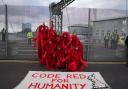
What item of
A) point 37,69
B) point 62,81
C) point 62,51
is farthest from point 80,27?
point 62,81

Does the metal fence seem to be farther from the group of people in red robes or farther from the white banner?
the white banner

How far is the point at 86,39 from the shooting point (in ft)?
37.8

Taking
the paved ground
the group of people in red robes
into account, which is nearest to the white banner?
the paved ground

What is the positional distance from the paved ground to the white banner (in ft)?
2.70

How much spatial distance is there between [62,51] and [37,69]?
1.12 m

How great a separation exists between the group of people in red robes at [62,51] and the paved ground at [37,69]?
0.39 meters

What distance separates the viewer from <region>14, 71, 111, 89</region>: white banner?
5617mm

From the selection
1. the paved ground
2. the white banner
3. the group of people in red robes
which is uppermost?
the group of people in red robes

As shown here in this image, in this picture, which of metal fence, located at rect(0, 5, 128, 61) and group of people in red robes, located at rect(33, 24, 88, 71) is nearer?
group of people in red robes, located at rect(33, 24, 88, 71)

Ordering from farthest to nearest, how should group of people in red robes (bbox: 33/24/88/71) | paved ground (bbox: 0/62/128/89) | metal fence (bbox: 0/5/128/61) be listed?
metal fence (bbox: 0/5/128/61)
group of people in red robes (bbox: 33/24/88/71)
paved ground (bbox: 0/62/128/89)

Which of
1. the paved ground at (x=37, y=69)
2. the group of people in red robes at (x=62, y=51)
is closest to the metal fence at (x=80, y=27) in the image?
the paved ground at (x=37, y=69)

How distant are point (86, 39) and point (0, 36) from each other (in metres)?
3.91

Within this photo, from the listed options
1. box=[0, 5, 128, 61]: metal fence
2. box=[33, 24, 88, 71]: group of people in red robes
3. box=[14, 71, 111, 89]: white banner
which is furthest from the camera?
box=[0, 5, 128, 61]: metal fence

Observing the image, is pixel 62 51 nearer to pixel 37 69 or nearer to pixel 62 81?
pixel 37 69
